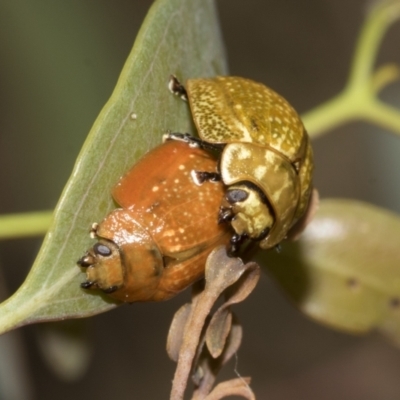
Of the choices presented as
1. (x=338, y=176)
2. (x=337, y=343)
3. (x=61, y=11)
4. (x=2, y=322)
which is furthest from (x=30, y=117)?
(x=337, y=343)

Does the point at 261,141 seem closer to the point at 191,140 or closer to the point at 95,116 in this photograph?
the point at 191,140

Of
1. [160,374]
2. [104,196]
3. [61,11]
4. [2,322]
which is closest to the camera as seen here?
[2,322]

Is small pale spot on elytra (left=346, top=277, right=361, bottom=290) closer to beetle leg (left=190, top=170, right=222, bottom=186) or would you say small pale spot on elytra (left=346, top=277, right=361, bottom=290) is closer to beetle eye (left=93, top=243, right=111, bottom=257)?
beetle leg (left=190, top=170, right=222, bottom=186)

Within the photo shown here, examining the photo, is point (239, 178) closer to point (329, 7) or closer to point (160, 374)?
point (160, 374)

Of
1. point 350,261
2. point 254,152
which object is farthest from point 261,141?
point 350,261

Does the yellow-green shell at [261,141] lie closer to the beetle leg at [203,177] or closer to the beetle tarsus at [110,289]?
the beetle leg at [203,177]

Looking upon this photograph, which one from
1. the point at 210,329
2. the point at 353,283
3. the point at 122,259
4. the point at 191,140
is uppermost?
the point at 191,140
